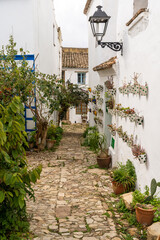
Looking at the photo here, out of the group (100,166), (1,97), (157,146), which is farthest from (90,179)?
(1,97)

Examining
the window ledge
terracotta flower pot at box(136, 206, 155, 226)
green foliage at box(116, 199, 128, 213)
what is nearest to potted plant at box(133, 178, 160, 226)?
terracotta flower pot at box(136, 206, 155, 226)

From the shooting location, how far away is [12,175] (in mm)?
3430

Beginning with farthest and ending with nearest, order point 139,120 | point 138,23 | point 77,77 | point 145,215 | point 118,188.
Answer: point 77,77 < point 118,188 < point 138,23 < point 139,120 < point 145,215

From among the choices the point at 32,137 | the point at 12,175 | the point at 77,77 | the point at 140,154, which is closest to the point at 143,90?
the point at 140,154

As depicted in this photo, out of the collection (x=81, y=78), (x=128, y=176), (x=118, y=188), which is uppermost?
(x=81, y=78)

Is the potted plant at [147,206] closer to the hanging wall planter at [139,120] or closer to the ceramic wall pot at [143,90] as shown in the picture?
the hanging wall planter at [139,120]

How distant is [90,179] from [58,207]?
6.41ft

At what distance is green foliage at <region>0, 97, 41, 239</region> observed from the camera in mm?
3508

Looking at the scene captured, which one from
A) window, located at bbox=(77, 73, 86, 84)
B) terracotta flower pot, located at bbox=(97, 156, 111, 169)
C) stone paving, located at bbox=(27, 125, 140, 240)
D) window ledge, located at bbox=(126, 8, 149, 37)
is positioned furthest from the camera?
window, located at bbox=(77, 73, 86, 84)

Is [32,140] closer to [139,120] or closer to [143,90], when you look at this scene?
[139,120]

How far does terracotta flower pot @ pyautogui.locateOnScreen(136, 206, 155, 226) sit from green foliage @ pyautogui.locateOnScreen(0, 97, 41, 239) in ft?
5.88

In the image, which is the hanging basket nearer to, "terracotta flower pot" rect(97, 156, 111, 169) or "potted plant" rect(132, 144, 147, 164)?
"potted plant" rect(132, 144, 147, 164)

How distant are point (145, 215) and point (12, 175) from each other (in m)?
2.28

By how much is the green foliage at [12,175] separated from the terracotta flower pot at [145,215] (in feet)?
5.88
